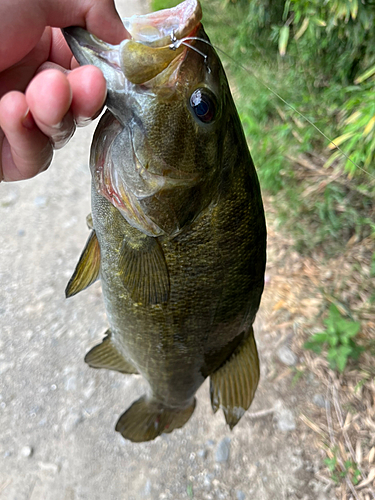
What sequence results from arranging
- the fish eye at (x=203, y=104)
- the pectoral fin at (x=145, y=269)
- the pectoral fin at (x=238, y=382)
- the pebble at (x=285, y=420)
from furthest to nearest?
the pebble at (x=285, y=420)
the pectoral fin at (x=238, y=382)
the pectoral fin at (x=145, y=269)
the fish eye at (x=203, y=104)

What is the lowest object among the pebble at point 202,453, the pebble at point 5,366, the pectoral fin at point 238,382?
the pebble at point 202,453

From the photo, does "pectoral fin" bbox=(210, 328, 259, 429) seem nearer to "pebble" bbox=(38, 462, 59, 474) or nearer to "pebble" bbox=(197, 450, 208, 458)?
"pebble" bbox=(197, 450, 208, 458)

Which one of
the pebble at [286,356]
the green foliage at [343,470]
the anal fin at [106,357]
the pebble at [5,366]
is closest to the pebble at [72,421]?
the pebble at [5,366]

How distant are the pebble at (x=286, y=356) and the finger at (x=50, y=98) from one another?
1.97 meters

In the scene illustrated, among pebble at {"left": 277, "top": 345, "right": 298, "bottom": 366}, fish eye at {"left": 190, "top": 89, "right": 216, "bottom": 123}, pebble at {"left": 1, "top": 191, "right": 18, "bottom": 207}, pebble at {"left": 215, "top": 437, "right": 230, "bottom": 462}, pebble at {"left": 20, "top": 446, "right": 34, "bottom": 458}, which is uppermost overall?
fish eye at {"left": 190, "top": 89, "right": 216, "bottom": 123}

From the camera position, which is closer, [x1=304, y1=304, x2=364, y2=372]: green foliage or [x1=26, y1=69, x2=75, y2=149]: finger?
[x1=26, y1=69, x2=75, y2=149]: finger

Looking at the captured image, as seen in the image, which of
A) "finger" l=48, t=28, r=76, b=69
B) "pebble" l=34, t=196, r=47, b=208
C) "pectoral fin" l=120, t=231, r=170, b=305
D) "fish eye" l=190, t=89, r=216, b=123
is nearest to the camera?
"fish eye" l=190, t=89, r=216, b=123

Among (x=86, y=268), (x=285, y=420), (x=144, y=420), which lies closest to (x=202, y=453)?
(x=285, y=420)

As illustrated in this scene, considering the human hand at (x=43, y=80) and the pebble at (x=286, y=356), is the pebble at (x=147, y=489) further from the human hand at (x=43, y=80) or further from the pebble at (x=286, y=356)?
the human hand at (x=43, y=80)

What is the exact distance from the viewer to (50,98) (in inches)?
29.0

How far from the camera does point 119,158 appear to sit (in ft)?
2.95

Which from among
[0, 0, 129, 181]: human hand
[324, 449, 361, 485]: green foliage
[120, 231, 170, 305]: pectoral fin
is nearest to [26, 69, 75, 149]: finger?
[0, 0, 129, 181]: human hand

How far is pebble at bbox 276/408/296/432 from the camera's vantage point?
2.10 meters

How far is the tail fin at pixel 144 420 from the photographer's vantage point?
1.51 m
